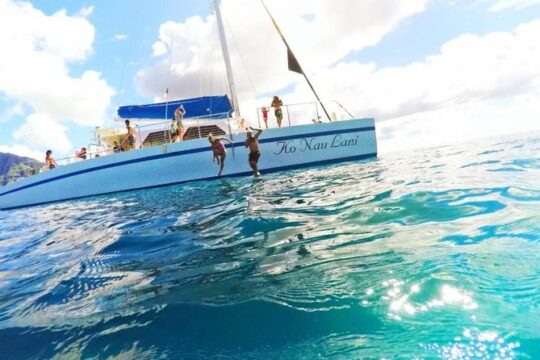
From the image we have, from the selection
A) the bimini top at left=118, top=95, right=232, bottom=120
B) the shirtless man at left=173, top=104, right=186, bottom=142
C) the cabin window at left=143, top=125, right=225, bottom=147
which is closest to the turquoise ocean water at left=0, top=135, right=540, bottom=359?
the shirtless man at left=173, top=104, right=186, bottom=142

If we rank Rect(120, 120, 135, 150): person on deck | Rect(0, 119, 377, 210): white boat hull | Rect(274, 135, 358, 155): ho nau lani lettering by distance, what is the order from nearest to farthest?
Rect(0, 119, 377, 210): white boat hull
Rect(274, 135, 358, 155): ho nau lani lettering
Rect(120, 120, 135, 150): person on deck

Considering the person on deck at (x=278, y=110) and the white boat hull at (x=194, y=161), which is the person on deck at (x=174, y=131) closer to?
the white boat hull at (x=194, y=161)

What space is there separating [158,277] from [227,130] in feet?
36.0

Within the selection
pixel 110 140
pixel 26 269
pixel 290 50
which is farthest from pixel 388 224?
pixel 110 140

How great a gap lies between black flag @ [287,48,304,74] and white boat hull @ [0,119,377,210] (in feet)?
7.52

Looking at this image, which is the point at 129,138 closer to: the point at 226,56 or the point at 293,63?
the point at 226,56

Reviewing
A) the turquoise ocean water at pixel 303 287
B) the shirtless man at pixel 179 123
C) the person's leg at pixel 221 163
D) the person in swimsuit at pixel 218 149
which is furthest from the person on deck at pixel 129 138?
the turquoise ocean water at pixel 303 287

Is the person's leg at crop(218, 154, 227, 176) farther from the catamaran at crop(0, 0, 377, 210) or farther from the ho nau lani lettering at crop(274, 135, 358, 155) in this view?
the ho nau lani lettering at crop(274, 135, 358, 155)

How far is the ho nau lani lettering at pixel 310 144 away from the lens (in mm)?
12594

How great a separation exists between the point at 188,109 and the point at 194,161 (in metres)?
2.73

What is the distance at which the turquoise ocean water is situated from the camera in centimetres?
153

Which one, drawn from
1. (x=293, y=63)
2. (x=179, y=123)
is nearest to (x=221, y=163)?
(x=179, y=123)

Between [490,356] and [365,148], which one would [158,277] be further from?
[365,148]

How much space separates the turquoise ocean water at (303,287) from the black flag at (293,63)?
32.8 feet
